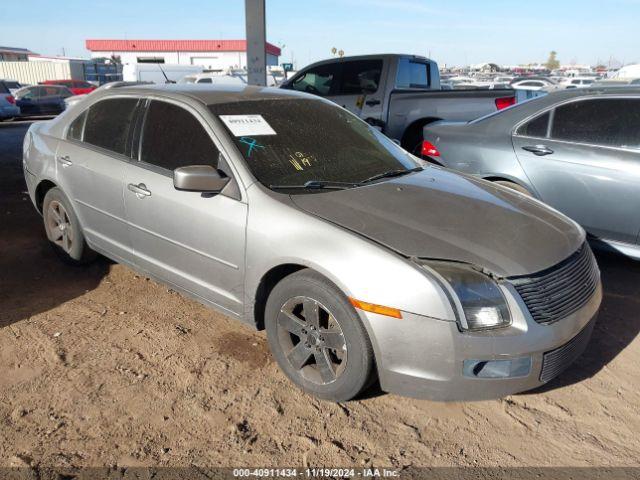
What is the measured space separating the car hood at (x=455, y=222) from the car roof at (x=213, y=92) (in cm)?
108

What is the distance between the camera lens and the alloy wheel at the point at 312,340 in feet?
8.71

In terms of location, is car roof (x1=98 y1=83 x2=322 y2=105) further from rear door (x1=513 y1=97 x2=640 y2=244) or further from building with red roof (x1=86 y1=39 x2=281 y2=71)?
building with red roof (x1=86 y1=39 x2=281 y2=71)

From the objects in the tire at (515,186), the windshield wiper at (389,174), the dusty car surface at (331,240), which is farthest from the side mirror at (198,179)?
the tire at (515,186)

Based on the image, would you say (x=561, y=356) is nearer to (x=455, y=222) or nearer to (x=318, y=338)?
(x=455, y=222)

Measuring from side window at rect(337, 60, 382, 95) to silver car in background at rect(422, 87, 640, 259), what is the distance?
11.6ft

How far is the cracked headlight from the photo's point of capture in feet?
7.79

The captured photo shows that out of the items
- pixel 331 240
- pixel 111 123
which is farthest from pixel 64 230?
pixel 331 240

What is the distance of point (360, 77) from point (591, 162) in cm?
486

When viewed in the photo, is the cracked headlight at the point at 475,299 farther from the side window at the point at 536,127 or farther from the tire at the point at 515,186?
the side window at the point at 536,127

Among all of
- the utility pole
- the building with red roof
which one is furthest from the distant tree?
the utility pole

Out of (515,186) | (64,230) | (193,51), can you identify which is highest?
(193,51)

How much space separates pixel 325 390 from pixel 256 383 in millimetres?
436

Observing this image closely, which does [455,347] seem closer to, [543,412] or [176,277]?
[543,412]

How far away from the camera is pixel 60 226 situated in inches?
176
